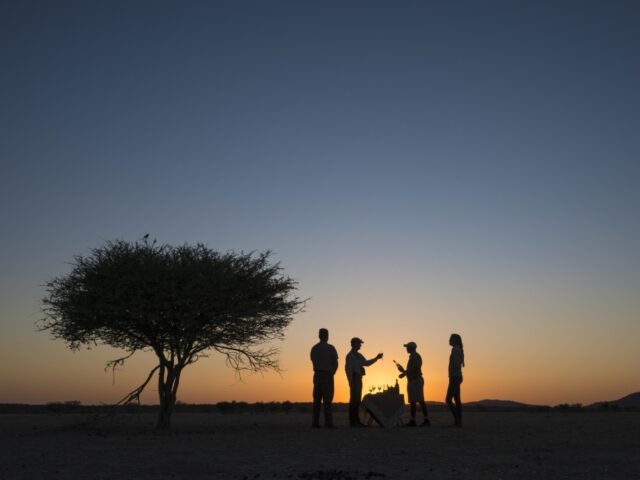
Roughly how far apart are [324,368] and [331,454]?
6.83 metres

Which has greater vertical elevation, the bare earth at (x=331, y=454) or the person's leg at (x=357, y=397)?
the person's leg at (x=357, y=397)

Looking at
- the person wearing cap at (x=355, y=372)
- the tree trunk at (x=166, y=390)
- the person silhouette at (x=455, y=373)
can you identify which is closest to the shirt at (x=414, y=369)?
the person wearing cap at (x=355, y=372)

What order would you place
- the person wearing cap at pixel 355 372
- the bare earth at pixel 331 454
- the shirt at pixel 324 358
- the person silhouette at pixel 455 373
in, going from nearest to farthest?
the bare earth at pixel 331 454, the person silhouette at pixel 455 373, the shirt at pixel 324 358, the person wearing cap at pixel 355 372

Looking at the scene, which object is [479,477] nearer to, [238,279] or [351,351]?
[351,351]

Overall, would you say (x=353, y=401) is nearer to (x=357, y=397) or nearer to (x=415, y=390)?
(x=357, y=397)

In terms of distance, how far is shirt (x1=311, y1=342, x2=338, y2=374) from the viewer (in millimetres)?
21219

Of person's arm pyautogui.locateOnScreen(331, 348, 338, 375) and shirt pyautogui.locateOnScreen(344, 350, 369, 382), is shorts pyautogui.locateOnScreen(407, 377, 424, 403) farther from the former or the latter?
person's arm pyautogui.locateOnScreen(331, 348, 338, 375)

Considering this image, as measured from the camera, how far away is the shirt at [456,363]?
2056 cm

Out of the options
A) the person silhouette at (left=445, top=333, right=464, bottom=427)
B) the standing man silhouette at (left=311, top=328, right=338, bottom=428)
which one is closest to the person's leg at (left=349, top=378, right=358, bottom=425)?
the standing man silhouette at (left=311, top=328, right=338, bottom=428)

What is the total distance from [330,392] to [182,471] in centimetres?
962

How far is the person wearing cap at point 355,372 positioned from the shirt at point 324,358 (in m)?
0.74

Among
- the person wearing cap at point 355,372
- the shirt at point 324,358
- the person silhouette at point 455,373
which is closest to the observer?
the person silhouette at point 455,373

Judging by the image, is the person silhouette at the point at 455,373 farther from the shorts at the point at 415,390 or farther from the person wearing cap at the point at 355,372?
the person wearing cap at the point at 355,372

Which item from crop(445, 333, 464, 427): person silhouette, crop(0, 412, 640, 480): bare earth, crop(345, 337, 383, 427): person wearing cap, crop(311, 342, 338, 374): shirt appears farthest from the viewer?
crop(345, 337, 383, 427): person wearing cap
